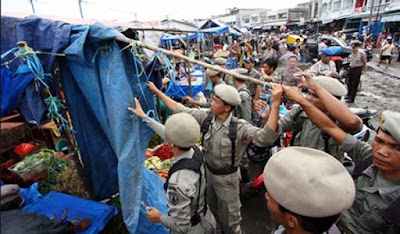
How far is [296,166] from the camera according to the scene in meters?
1.29

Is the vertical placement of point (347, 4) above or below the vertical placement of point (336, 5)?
below

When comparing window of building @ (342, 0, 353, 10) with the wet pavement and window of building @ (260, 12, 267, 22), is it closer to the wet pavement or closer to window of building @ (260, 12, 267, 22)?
the wet pavement

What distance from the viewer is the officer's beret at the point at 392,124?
1.74m

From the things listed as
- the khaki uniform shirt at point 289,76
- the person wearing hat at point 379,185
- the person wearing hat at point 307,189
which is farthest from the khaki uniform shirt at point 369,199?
the khaki uniform shirt at point 289,76

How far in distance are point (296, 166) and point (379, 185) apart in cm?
117

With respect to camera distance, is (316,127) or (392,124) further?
(316,127)

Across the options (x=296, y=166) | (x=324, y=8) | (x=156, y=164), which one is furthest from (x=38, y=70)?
(x=324, y=8)

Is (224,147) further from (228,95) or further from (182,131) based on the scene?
(182,131)

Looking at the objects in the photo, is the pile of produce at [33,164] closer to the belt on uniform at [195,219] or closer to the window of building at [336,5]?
the belt on uniform at [195,219]

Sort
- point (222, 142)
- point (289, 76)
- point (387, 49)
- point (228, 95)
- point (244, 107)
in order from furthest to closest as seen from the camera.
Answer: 1. point (387, 49)
2. point (289, 76)
3. point (244, 107)
4. point (222, 142)
5. point (228, 95)

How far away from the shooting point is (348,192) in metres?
1.26

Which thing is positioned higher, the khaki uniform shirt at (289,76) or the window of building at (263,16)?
→ the window of building at (263,16)

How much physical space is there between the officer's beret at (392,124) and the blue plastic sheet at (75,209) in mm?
2815

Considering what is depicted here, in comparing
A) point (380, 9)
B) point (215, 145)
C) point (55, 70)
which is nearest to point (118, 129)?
point (55, 70)
